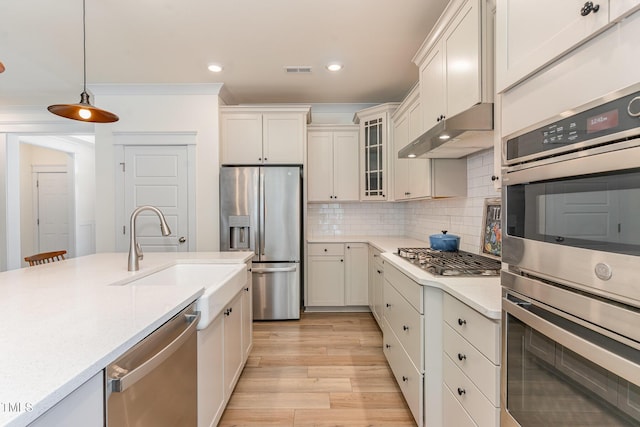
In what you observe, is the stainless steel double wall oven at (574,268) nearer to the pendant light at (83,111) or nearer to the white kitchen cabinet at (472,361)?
the white kitchen cabinet at (472,361)

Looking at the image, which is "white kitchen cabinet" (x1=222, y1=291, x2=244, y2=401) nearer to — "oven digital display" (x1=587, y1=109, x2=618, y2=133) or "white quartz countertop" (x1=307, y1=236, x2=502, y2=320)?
"white quartz countertop" (x1=307, y1=236, x2=502, y2=320)

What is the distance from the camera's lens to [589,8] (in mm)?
683

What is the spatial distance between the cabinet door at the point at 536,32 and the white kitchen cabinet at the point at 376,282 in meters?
2.09

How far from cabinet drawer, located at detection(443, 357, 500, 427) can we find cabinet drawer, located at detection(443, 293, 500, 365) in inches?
6.7

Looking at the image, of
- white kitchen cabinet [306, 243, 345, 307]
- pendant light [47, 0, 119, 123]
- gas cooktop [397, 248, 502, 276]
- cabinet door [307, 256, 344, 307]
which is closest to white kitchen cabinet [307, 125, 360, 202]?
white kitchen cabinet [306, 243, 345, 307]

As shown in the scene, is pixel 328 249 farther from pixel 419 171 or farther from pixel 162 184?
pixel 162 184

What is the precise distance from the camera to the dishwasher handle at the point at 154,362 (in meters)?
0.80

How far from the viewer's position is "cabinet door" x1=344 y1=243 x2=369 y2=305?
373cm

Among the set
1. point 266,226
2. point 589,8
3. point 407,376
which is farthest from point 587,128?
point 266,226

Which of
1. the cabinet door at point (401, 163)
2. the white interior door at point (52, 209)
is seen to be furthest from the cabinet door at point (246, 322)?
the white interior door at point (52, 209)

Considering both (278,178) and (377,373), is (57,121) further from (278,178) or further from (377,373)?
(377,373)

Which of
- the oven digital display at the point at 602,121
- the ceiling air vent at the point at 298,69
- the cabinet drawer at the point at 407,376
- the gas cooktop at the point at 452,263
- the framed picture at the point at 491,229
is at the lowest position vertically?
the cabinet drawer at the point at 407,376

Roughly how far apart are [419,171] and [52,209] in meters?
6.36

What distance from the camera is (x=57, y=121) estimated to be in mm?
4102
